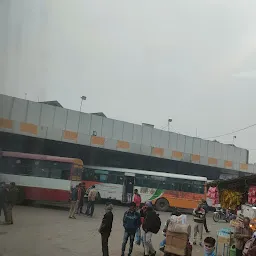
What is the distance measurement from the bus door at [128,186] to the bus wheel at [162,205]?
175 centimetres

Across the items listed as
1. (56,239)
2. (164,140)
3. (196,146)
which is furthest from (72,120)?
(56,239)

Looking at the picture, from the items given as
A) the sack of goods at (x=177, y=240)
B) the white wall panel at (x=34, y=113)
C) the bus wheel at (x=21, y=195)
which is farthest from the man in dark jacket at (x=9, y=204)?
the white wall panel at (x=34, y=113)

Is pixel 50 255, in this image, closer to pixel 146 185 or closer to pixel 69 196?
pixel 69 196

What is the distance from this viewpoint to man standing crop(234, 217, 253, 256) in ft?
24.2

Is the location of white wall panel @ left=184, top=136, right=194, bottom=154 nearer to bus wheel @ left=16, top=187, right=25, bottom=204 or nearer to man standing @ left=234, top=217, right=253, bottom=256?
bus wheel @ left=16, top=187, right=25, bottom=204

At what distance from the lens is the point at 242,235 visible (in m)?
7.40

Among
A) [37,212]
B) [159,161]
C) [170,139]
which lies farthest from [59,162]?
[159,161]

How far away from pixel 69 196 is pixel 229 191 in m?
8.89

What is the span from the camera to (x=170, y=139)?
2595 cm

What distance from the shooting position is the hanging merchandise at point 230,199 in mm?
9734

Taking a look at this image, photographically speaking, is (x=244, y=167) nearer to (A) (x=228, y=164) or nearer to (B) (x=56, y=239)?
(A) (x=228, y=164)

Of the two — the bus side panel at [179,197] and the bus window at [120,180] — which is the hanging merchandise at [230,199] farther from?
the bus window at [120,180]

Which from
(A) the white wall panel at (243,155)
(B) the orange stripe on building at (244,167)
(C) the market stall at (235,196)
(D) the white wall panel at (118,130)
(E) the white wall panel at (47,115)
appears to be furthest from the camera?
(A) the white wall panel at (243,155)

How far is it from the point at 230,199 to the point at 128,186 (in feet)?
39.5
